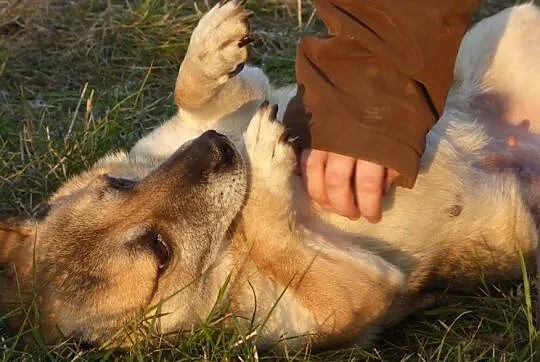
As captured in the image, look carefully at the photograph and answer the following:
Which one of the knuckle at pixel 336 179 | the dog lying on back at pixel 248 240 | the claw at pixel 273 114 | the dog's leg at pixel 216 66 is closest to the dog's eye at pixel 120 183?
the dog lying on back at pixel 248 240

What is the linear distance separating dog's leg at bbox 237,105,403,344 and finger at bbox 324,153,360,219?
179mm

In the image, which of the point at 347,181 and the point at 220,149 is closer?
the point at 347,181

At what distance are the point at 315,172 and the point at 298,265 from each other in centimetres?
32

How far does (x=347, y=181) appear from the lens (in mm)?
2887

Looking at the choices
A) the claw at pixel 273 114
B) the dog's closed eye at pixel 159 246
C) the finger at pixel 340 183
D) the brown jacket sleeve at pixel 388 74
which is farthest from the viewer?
the claw at pixel 273 114

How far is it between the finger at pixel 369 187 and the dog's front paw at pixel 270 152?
0.28 meters

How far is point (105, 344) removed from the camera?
2963 millimetres

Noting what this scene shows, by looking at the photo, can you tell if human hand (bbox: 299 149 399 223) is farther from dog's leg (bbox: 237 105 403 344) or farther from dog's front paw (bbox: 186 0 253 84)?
dog's front paw (bbox: 186 0 253 84)

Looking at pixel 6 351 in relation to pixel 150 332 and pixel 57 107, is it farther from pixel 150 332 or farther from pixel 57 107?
pixel 57 107

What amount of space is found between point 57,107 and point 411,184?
8.22 feet

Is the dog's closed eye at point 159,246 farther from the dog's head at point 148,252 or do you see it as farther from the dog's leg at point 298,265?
the dog's leg at point 298,265

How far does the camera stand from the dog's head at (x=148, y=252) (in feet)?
9.79

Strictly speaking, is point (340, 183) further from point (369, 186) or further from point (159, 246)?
point (159, 246)

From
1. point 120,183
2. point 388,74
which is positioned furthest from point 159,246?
point 388,74
